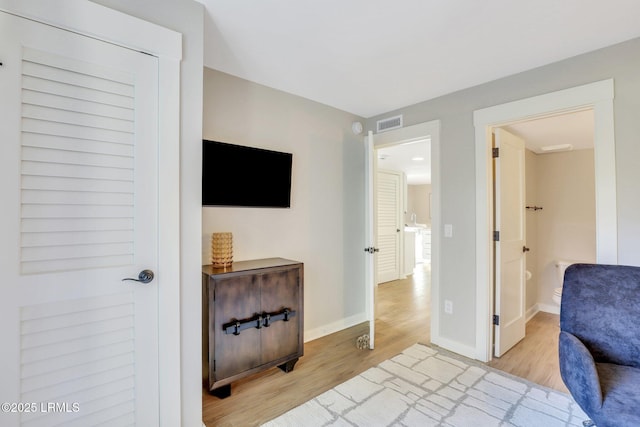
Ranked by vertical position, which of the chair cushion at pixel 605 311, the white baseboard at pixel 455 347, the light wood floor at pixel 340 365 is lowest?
the light wood floor at pixel 340 365

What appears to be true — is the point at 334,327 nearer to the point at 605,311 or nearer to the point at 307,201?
the point at 307,201

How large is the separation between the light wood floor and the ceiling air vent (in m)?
2.26

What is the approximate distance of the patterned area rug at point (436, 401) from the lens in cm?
177

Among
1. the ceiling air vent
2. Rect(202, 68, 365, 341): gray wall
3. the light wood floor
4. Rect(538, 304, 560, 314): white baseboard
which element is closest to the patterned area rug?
the light wood floor

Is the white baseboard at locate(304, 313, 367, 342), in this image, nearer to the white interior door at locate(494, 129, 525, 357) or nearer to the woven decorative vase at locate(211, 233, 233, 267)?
the woven decorative vase at locate(211, 233, 233, 267)

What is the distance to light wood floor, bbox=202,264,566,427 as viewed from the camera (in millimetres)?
1904

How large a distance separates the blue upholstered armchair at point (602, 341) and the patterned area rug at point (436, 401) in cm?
50

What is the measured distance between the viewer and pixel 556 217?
12.6 ft

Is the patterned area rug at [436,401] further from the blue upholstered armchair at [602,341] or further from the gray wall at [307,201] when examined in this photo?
the gray wall at [307,201]

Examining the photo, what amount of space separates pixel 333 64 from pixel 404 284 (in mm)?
4181

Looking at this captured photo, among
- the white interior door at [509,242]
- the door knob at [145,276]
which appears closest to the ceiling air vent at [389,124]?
the white interior door at [509,242]

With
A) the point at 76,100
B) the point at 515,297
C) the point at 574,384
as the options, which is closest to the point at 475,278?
the point at 515,297

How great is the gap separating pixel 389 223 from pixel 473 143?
120 inches

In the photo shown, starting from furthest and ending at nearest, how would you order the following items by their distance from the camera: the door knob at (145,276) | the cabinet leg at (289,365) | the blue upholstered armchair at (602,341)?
1. the cabinet leg at (289,365)
2. the door knob at (145,276)
3. the blue upholstered armchair at (602,341)
